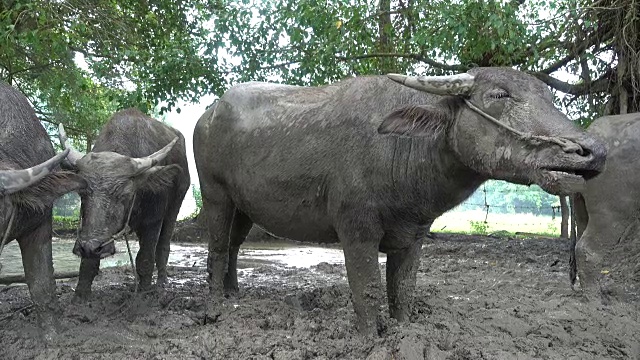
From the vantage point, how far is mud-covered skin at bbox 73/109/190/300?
4781mm

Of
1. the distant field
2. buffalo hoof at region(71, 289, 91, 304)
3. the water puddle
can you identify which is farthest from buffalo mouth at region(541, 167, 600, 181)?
the distant field

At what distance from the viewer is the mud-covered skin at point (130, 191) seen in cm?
478

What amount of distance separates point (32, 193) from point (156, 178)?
5.16 feet

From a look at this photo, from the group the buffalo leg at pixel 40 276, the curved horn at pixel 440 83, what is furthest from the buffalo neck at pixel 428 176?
the buffalo leg at pixel 40 276

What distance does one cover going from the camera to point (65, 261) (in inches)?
383

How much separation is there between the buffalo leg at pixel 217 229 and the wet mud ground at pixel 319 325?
10.8 inches

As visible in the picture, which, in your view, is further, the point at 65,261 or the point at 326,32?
the point at 65,261

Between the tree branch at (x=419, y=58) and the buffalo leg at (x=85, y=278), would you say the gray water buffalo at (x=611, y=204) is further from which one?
the buffalo leg at (x=85, y=278)

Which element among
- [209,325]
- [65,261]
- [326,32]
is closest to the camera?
[209,325]

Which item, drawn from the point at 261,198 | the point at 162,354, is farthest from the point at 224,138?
the point at 162,354

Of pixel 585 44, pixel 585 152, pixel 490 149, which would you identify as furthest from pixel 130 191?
pixel 585 44

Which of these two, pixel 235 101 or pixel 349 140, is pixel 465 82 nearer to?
pixel 349 140

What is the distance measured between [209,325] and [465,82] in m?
2.65

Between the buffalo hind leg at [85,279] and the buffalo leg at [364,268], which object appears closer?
the buffalo leg at [364,268]
